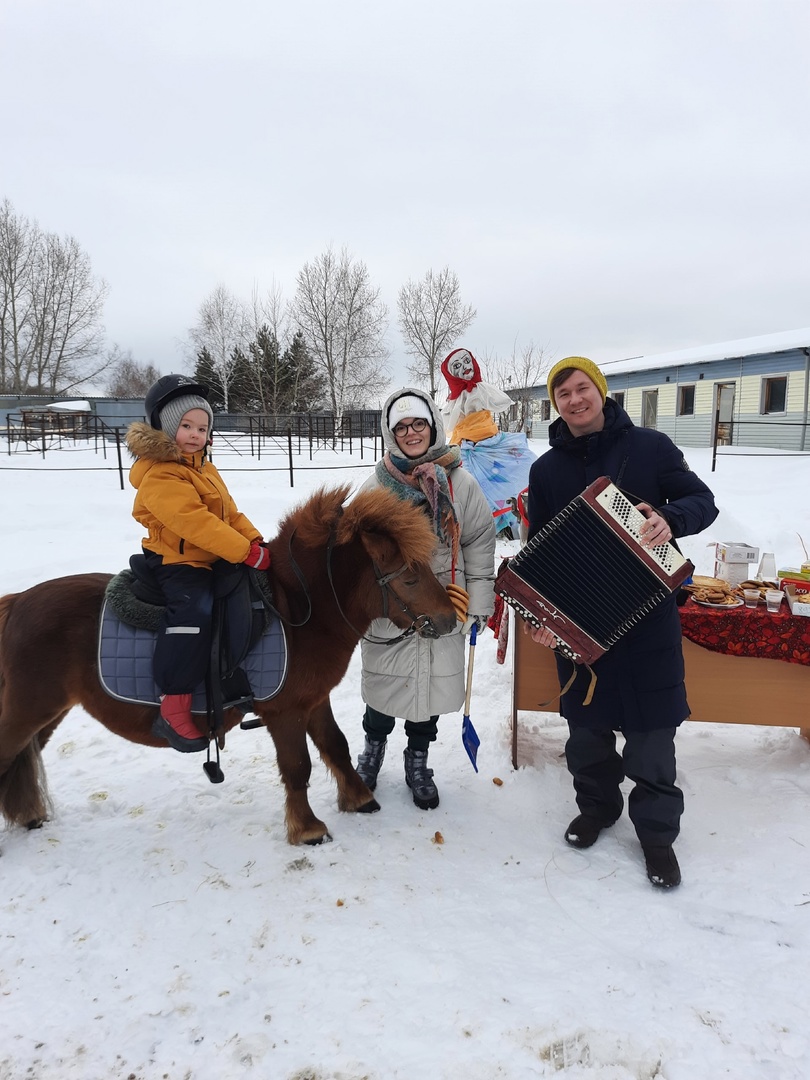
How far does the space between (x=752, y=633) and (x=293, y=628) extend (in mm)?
2377

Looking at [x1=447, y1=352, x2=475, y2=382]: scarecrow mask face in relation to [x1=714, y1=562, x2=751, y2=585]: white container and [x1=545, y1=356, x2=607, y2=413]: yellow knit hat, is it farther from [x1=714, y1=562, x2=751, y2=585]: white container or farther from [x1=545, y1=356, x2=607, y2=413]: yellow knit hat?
[x1=545, y1=356, x2=607, y2=413]: yellow knit hat

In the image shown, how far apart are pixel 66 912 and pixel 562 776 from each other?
2.48m

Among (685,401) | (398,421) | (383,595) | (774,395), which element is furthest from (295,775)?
(685,401)

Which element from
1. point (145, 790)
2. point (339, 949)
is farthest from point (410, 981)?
point (145, 790)

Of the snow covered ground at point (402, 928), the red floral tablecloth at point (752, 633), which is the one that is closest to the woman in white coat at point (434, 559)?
the snow covered ground at point (402, 928)

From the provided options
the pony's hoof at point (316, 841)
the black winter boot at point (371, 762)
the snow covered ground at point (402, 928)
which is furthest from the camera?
the black winter boot at point (371, 762)

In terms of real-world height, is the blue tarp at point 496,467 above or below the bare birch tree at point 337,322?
below

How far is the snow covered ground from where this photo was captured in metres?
1.82

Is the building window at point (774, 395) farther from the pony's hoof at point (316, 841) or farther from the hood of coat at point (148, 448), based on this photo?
the hood of coat at point (148, 448)

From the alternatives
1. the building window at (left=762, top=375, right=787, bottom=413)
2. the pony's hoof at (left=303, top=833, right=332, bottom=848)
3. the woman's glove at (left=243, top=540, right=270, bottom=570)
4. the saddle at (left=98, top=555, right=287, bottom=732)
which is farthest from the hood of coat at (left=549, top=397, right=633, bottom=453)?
the building window at (left=762, top=375, right=787, bottom=413)

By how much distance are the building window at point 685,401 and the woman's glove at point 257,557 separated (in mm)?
23835

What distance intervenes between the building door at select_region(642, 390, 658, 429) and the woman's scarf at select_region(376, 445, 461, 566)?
79.1 feet

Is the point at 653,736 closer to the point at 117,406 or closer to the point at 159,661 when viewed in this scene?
the point at 159,661

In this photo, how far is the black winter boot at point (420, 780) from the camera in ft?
9.96
